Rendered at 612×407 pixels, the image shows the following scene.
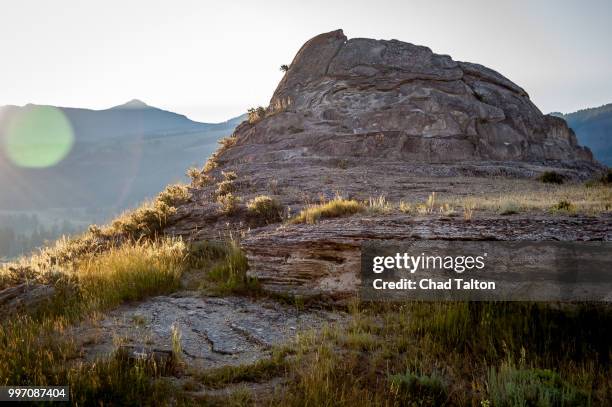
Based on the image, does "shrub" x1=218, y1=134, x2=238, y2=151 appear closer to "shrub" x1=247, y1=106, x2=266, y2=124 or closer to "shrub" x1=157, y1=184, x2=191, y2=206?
"shrub" x1=247, y1=106, x2=266, y2=124

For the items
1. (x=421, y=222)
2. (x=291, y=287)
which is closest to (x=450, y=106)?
(x=421, y=222)

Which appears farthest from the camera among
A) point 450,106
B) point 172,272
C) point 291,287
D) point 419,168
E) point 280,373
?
point 450,106

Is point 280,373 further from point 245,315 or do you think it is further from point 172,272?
point 172,272

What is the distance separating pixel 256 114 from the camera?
31.9 m

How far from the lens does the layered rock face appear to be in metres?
25.8

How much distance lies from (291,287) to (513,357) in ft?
13.6

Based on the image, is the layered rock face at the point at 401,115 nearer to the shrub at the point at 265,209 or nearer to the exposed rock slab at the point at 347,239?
the shrub at the point at 265,209

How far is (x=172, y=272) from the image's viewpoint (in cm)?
940

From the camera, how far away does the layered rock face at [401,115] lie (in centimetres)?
2581

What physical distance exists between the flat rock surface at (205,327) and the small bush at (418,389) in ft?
6.25

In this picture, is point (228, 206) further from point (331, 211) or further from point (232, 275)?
point (232, 275)

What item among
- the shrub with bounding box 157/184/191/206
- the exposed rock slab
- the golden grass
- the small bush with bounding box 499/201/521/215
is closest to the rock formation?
the exposed rock slab

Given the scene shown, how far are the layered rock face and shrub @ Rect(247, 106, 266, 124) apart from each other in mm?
721

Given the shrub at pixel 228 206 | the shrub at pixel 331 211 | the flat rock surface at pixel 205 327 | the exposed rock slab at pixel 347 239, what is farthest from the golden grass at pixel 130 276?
the shrub at pixel 228 206
